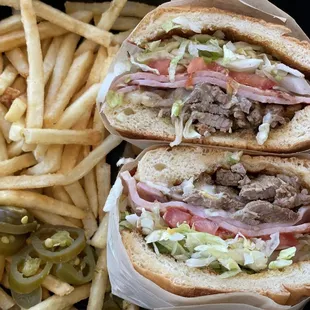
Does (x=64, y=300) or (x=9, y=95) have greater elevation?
(x=9, y=95)

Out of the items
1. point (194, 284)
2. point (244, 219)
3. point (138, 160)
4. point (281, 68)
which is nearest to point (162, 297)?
point (194, 284)

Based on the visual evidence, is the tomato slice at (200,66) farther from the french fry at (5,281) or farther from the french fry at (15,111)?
the french fry at (5,281)

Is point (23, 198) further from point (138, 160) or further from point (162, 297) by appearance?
point (162, 297)

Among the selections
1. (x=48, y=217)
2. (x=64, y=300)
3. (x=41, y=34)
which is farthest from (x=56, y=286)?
(x=41, y=34)

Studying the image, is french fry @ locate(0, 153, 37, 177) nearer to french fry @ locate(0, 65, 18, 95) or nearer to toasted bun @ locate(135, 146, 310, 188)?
french fry @ locate(0, 65, 18, 95)

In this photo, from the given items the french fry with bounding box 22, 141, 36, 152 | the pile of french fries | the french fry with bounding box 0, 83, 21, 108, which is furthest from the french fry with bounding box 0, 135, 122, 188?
the french fry with bounding box 0, 83, 21, 108

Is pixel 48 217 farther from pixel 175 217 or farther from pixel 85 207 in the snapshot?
pixel 175 217
